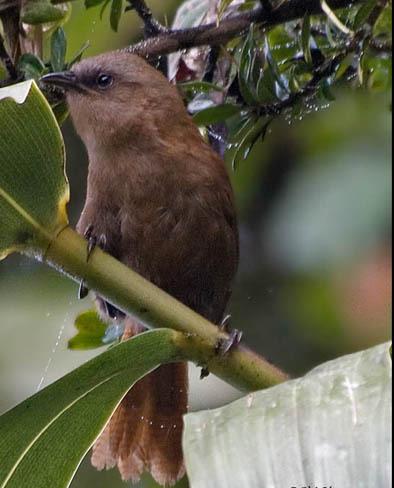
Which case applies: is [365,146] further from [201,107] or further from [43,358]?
[43,358]

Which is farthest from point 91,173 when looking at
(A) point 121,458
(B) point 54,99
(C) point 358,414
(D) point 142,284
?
(C) point 358,414

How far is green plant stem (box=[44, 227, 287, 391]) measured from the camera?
61.4 inches

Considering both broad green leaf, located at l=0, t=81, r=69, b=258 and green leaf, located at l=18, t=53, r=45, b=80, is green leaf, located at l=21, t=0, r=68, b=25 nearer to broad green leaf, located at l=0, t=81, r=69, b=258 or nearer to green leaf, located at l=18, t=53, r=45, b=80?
green leaf, located at l=18, t=53, r=45, b=80

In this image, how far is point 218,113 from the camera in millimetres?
2131

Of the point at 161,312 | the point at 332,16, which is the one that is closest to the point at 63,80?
the point at 332,16

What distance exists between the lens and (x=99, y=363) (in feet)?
5.12

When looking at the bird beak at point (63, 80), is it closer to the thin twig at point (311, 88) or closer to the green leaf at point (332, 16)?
the thin twig at point (311, 88)

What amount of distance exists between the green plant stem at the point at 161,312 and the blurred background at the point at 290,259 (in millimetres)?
364

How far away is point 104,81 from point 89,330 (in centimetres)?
78

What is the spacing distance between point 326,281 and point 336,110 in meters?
0.38

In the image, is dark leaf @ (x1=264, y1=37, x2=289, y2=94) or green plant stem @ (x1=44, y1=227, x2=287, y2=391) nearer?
green plant stem @ (x1=44, y1=227, x2=287, y2=391)

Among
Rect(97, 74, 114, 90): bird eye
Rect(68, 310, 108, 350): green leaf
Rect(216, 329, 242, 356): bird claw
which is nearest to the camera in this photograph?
Rect(216, 329, 242, 356): bird claw

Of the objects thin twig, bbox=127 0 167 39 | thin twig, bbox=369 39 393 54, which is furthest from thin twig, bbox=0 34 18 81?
thin twig, bbox=369 39 393 54

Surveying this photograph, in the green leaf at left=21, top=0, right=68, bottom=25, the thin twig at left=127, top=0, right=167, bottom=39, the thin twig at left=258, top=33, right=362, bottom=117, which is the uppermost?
the green leaf at left=21, top=0, right=68, bottom=25
